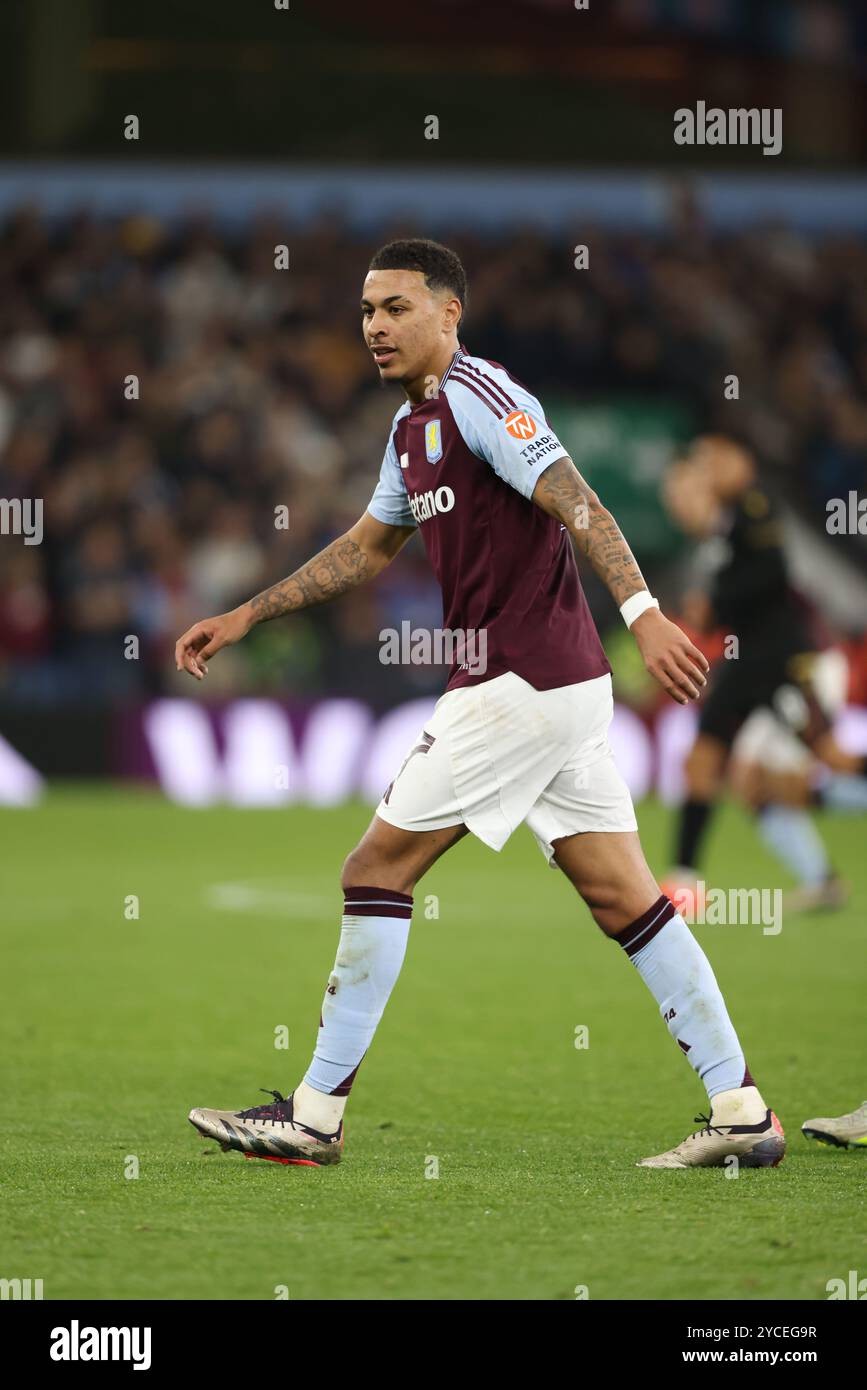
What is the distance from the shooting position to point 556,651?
15.6ft

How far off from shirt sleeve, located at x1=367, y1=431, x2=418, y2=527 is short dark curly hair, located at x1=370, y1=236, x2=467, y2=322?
0.42 m

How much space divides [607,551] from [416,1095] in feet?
6.89

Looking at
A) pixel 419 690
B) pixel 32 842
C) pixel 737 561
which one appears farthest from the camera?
pixel 419 690

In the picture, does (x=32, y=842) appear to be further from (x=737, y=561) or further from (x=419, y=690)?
(x=737, y=561)

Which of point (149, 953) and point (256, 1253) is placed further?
point (149, 953)

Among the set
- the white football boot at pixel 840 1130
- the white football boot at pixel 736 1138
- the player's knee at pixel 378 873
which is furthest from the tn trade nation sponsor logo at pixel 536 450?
the white football boot at pixel 840 1130

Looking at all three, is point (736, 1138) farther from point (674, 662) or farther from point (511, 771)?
point (674, 662)

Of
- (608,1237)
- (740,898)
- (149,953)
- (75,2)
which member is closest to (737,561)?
(740,898)

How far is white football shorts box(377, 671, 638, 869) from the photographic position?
4.72m

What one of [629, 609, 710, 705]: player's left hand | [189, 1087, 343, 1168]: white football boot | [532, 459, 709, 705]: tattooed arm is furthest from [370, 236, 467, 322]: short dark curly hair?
[189, 1087, 343, 1168]: white football boot

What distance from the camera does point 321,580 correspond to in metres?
5.22

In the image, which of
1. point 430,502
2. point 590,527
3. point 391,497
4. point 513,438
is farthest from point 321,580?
point 590,527

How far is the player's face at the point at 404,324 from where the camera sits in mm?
4812

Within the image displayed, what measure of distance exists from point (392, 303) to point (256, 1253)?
2283 mm
